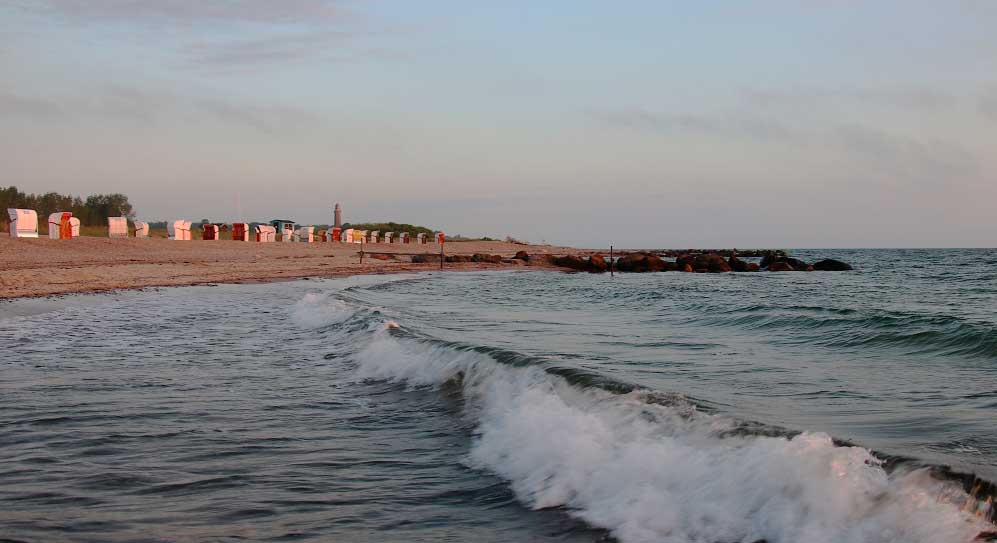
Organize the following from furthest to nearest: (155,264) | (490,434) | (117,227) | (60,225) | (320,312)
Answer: (117,227)
(60,225)
(155,264)
(320,312)
(490,434)

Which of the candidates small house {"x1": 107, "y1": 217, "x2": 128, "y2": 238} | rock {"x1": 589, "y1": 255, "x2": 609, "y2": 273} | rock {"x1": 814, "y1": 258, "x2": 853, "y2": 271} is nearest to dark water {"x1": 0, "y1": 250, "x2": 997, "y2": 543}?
rock {"x1": 589, "y1": 255, "x2": 609, "y2": 273}

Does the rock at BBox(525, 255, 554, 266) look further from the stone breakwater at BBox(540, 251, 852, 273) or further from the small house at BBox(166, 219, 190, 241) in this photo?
the small house at BBox(166, 219, 190, 241)

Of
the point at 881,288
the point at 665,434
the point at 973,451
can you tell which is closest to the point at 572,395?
the point at 665,434

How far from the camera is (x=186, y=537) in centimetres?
386

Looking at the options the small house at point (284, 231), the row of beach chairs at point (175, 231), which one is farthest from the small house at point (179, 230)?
the small house at point (284, 231)

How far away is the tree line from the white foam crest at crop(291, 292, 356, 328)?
31787 mm

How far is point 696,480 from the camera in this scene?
4.65 metres

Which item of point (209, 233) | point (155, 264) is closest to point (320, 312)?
point (155, 264)

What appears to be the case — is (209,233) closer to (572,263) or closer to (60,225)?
(60,225)

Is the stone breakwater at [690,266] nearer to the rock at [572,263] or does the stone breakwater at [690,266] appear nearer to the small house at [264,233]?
the rock at [572,263]

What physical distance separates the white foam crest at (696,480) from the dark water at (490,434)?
16 mm

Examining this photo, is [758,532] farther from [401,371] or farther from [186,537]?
[401,371]

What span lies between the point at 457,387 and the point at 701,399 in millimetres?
2562

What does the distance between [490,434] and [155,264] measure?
27348 millimetres
